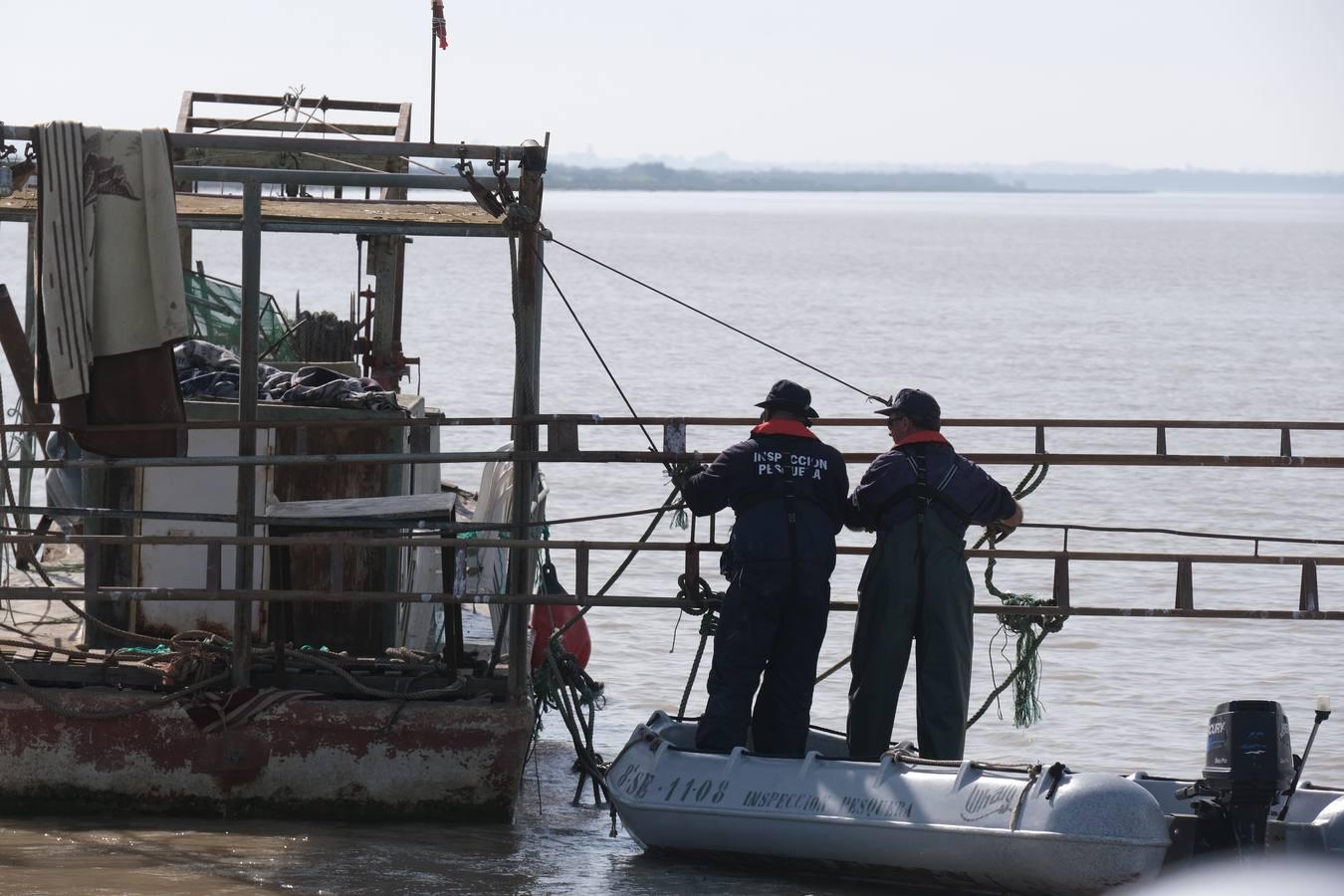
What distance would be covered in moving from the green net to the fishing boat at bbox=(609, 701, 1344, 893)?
548 cm

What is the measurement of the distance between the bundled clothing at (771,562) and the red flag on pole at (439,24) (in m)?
2.36

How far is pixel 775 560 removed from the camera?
7492 millimetres

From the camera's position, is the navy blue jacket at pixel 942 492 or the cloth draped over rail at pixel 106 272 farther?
the navy blue jacket at pixel 942 492

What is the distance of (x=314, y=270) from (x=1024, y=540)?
179 ft

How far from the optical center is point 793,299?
61344 millimetres

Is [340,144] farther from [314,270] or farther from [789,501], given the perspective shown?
[314,270]

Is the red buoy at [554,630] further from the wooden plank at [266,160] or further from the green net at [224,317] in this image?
the wooden plank at [266,160]

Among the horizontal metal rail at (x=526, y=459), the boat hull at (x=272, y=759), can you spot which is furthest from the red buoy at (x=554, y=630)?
the horizontal metal rail at (x=526, y=459)

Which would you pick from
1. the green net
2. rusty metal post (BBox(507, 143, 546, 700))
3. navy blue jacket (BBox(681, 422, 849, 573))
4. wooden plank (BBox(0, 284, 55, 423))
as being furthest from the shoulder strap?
the green net

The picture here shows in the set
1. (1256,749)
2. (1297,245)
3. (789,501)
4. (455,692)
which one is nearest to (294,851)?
(455,692)

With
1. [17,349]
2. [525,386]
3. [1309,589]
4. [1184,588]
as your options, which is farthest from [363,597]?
[1309,589]

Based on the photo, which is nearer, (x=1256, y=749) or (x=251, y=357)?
(x=1256, y=749)

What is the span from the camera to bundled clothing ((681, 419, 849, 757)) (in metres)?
7.52

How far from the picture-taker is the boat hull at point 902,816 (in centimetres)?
665
